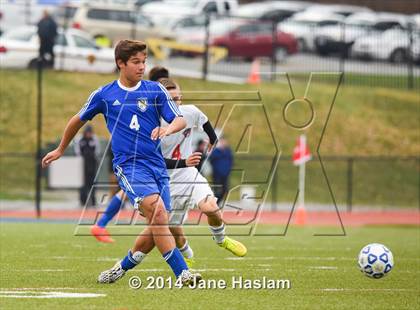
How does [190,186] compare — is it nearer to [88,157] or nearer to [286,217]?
[286,217]

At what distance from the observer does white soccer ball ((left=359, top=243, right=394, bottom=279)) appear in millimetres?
9984

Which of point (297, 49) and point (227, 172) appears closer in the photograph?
point (227, 172)

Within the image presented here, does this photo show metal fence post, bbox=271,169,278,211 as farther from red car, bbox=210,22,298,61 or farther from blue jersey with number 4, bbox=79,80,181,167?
blue jersey with number 4, bbox=79,80,181,167

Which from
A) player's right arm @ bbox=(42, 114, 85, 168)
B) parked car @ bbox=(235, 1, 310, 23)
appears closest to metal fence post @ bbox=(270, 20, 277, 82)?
parked car @ bbox=(235, 1, 310, 23)

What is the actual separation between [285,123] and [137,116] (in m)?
22.5

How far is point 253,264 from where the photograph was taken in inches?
480

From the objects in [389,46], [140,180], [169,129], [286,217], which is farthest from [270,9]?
[169,129]

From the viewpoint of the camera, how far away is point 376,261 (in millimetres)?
9984

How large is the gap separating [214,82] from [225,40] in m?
3.11

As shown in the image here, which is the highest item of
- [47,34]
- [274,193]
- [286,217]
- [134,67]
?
[134,67]

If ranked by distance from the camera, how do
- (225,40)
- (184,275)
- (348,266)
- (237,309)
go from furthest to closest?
(225,40), (348,266), (184,275), (237,309)

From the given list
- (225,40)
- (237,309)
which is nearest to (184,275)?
(237,309)

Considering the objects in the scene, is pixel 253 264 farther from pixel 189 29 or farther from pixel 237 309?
pixel 189 29

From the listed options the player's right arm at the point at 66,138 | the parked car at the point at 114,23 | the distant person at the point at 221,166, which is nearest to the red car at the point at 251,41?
the parked car at the point at 114,23
